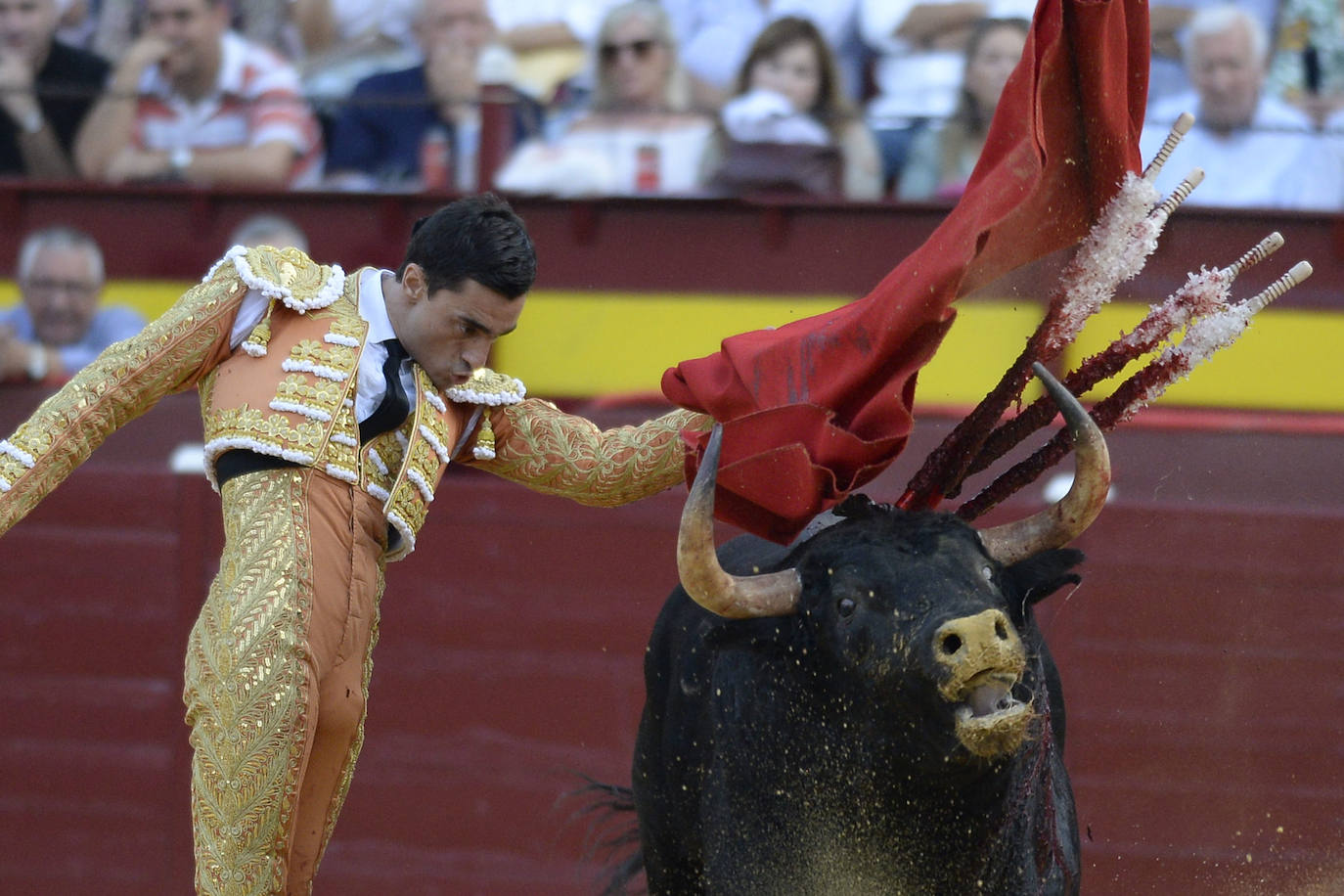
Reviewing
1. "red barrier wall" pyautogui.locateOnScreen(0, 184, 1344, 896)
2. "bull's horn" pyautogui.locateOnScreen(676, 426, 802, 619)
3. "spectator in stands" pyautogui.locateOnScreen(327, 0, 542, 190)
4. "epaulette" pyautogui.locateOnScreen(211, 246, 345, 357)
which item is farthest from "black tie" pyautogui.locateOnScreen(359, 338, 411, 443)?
"spectator in stands" pyautogui.locateOnScreen(327, 0, 542, 190)

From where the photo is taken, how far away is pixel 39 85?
214 inches

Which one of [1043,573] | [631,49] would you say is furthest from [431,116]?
[1043,573]

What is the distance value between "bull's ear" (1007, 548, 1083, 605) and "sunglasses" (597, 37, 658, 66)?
8.18ft

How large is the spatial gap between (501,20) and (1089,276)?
264 centimetres

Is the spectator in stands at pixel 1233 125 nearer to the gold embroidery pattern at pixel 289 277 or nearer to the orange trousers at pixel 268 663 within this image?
the gold embroidery pattern at pixel 289 277

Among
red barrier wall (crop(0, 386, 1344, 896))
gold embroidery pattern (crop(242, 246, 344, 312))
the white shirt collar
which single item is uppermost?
gold embroidery pattern (crop(242, 246, 344, 312))

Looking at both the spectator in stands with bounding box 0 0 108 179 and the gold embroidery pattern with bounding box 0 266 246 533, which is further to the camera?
the spectator in stands with bounding box 0 0 108 179

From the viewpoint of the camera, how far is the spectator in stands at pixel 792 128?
4.92 m

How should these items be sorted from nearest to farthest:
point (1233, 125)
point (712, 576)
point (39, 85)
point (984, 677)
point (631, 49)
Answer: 1. point (984, 677)
2. point (712, 576)
3. point (1233, 125)
4. point (631, 49)
5. point (39, 85)

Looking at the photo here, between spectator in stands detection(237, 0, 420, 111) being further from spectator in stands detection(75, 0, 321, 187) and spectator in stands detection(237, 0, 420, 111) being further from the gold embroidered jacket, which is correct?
the gold embroidered jacket

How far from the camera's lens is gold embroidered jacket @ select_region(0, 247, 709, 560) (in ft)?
8.99

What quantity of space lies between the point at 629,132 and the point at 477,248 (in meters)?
2.43

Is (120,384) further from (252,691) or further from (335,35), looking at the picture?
(335,35)

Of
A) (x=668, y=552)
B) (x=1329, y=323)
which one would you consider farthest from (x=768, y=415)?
(x=1329, y=323)
